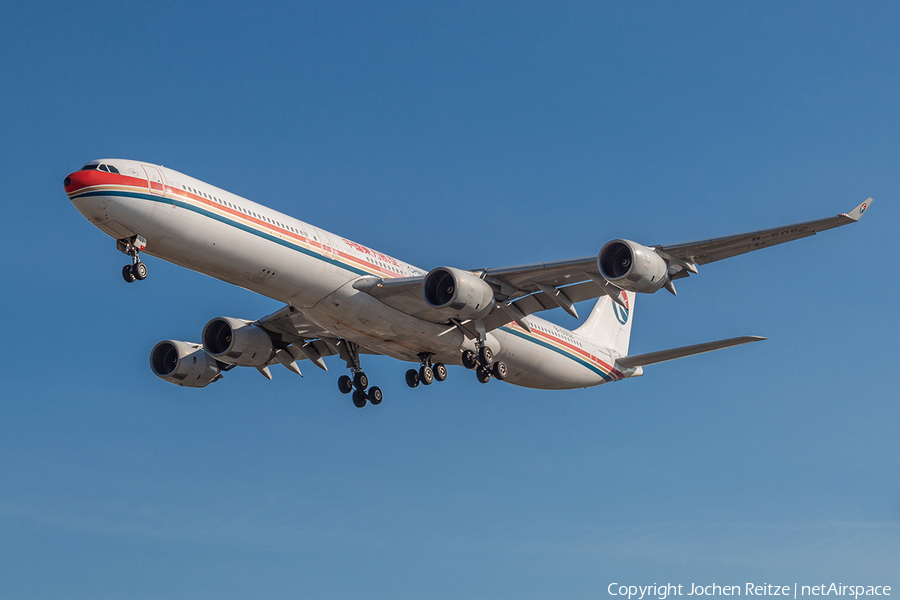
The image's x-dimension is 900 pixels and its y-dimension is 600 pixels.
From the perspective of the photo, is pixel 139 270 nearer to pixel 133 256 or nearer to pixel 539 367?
pixel 133 256

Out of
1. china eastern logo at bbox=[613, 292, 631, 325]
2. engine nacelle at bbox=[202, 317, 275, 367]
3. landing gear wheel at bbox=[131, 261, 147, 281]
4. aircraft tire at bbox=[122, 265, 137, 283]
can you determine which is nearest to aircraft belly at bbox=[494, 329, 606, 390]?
china eastern logo at bbox=[613, 292, 631, 325]

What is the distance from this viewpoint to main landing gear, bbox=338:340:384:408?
40156 millimetres

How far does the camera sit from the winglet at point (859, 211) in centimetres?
2892

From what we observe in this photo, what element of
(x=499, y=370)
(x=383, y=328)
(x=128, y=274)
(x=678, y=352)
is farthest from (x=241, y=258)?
(x=678, y=352)

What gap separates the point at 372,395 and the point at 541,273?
969cm

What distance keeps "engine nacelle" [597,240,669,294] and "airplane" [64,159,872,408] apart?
4cm

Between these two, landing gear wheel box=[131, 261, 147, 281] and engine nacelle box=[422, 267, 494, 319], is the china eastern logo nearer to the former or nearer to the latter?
engine nacelle box=[422, 267, 494, 319]

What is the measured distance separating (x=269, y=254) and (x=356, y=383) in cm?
1011

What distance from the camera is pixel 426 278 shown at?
3366cm

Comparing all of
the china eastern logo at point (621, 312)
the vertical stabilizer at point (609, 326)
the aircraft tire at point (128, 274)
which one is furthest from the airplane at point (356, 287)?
the china eastern logo at point (621, 312)

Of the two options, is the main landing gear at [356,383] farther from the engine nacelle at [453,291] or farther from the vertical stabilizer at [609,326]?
the vertical stabilizer at [609,326]

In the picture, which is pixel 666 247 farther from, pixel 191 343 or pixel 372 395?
pixel 191 343

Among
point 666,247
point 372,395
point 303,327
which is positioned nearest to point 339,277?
point 303,327

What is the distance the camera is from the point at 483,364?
37.4 metres
